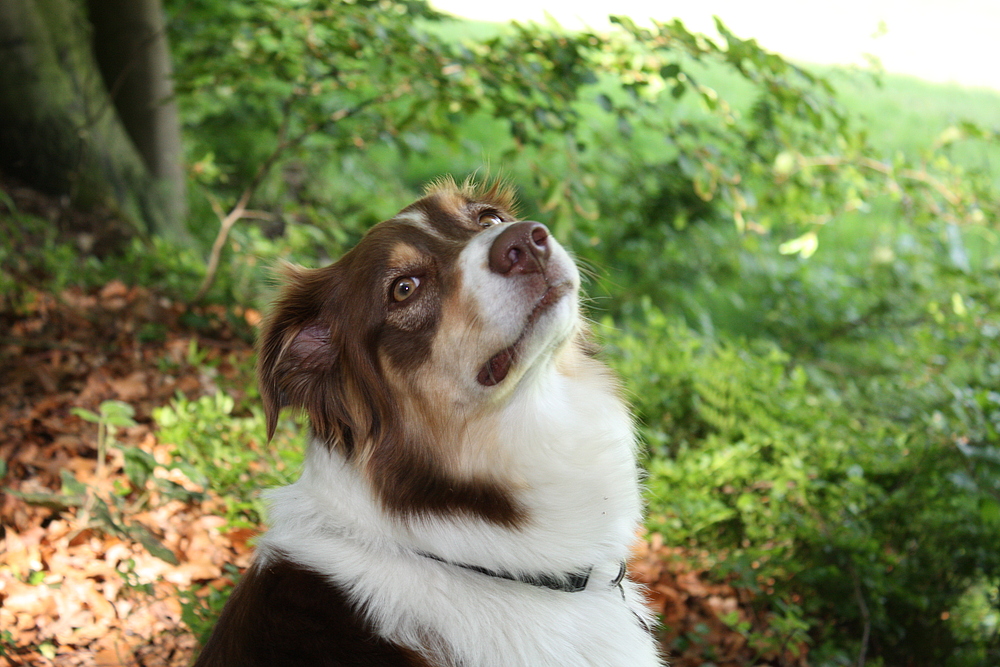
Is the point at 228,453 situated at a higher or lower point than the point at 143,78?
lower

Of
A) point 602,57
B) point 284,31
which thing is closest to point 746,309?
point 602,57

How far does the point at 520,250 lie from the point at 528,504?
798 millimetres

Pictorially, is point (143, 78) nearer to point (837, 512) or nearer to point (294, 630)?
point (294, 630)

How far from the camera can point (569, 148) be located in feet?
13.7

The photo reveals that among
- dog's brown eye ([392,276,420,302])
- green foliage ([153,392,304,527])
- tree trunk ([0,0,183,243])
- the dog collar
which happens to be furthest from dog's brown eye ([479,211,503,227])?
tree trunk ([0,0,183,243])

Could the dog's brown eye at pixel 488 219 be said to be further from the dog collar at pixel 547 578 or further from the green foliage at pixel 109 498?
the green foliage at pixel 109 498

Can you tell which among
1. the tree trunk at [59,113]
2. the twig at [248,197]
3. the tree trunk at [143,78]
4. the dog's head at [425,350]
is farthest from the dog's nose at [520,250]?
the tree trunk at [143,78]

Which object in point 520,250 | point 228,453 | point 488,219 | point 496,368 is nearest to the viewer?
point 520,250

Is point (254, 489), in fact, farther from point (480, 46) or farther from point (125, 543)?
point (480, 46)

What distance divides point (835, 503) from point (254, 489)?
8.98 feet

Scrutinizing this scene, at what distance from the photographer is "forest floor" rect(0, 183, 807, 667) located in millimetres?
2885

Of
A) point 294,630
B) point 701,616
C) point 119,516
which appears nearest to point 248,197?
point 119,516

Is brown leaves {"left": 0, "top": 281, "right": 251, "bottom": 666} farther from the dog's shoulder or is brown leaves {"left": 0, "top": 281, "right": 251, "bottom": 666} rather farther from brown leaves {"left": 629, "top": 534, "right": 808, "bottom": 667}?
brown leaves {"left": 629, "top": 534, "right": 808, "bottom": 667}

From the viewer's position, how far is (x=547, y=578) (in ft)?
7.59
